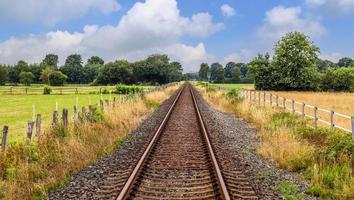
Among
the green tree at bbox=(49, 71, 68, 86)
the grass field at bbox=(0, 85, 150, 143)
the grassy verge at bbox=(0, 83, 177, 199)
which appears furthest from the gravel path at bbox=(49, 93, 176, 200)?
the green tree at bbox=(49, 71, 68, 86)

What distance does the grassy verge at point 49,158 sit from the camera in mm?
8406

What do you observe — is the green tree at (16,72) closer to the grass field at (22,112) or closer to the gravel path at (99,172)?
the grass field at (22,112)

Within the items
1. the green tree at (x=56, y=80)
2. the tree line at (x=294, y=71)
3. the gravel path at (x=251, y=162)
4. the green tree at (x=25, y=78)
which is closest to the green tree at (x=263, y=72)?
the tree line at (x=294, y=71)

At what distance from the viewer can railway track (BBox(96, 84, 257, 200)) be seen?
7.51m

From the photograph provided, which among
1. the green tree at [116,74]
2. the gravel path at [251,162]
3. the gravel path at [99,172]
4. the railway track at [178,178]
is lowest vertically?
the gravel path at [99,172]

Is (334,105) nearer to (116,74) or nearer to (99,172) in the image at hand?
(99,172)

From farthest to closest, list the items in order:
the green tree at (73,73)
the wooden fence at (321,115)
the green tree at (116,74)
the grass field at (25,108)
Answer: the green tree at (73,73), the green tree at (116,74), the grass field at (25,108), the wooden fence at (321,115)

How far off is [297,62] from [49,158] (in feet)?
194

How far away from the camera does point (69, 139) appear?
42.2 ft

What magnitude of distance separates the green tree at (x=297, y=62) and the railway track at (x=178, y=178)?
55569 millimetres

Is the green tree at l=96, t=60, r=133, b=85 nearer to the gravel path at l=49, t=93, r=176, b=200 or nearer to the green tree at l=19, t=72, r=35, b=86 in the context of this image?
the green tree at l=19, t=72, r=35, b=86

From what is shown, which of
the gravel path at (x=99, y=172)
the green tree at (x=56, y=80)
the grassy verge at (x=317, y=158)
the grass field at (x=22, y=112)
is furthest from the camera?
the green tree at (x=56, y=80)

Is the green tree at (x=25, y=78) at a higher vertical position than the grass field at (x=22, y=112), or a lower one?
higher

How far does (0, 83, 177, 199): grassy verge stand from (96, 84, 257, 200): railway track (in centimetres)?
135
